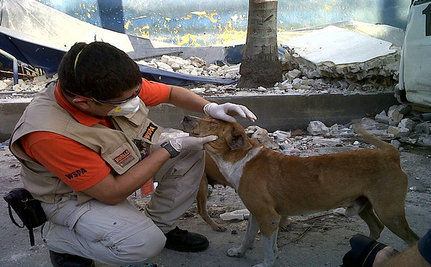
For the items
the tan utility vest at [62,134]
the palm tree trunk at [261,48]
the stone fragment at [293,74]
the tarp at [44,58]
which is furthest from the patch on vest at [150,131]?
the tarp at [44,58]

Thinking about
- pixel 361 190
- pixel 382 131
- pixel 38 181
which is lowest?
pixel 382 131

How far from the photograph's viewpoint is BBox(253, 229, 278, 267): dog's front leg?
2.87 m

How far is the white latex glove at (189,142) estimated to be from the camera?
269cm

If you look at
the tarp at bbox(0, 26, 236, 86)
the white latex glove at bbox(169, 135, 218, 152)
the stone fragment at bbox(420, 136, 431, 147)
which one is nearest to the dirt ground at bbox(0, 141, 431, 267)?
the white latex glove at bbox(169, 135, 218, 152)

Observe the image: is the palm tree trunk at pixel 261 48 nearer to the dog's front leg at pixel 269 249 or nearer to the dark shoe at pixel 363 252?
the dog's front leg at pixel 269 249

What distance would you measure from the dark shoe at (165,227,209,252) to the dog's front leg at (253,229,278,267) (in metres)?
0.50

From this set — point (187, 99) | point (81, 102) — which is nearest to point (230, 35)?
point (187, 99)

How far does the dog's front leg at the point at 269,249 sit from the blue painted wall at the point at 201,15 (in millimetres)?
8943

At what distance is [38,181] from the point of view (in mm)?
2551

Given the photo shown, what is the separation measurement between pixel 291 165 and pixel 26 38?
736cm

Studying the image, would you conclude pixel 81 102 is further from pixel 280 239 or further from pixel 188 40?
pixel 188 40

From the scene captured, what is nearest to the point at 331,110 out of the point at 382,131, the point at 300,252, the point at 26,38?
the point at 382,131

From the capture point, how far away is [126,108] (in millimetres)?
2539

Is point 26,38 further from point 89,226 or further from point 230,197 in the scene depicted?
point 89,226
